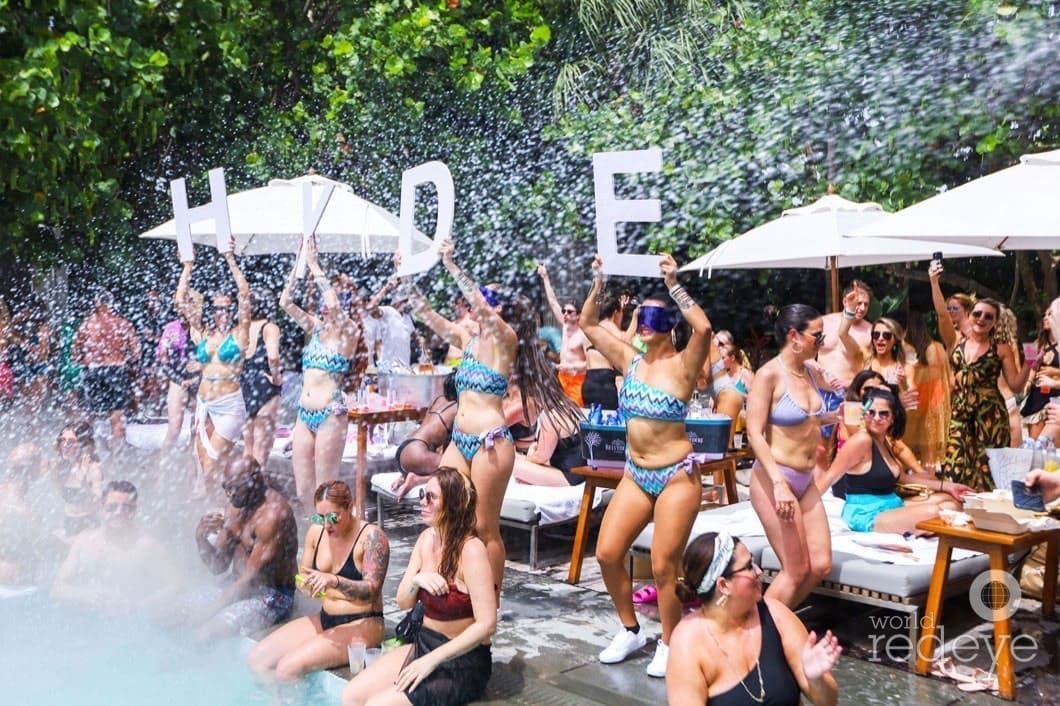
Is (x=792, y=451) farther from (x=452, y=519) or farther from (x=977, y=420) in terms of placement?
(x=977, y=420)

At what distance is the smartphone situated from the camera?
16.5 feet

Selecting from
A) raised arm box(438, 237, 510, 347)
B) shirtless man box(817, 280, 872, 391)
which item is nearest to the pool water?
raised arm box(438, 237, 510, 347)

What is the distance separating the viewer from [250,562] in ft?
19.4

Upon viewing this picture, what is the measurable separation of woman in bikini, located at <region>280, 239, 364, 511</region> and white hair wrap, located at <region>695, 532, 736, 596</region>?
14.4 ft

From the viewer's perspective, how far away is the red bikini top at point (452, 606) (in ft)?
15.4

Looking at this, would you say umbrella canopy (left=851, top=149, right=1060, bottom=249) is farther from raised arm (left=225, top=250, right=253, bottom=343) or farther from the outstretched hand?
raised arm (left=225, top=250, right=253, bottom=343)

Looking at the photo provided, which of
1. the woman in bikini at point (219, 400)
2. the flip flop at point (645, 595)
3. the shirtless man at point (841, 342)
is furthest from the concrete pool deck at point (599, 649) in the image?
the shirtless man at point (841, 342)

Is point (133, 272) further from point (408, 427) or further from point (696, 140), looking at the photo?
point (696, 140)

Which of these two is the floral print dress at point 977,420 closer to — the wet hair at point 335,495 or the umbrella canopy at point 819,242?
the umbrella canopy at point 819,242

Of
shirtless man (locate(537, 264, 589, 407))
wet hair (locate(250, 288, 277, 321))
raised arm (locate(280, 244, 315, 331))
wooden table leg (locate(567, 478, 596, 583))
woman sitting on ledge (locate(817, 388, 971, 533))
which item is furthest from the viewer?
wet hair (locate(250, 288, 277, 321))

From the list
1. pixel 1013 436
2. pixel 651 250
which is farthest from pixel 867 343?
pixel 651 250

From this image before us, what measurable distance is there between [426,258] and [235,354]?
3483 millimetres

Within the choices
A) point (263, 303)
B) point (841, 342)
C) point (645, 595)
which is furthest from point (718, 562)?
point (263, 303)

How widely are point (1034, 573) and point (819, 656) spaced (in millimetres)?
3172
